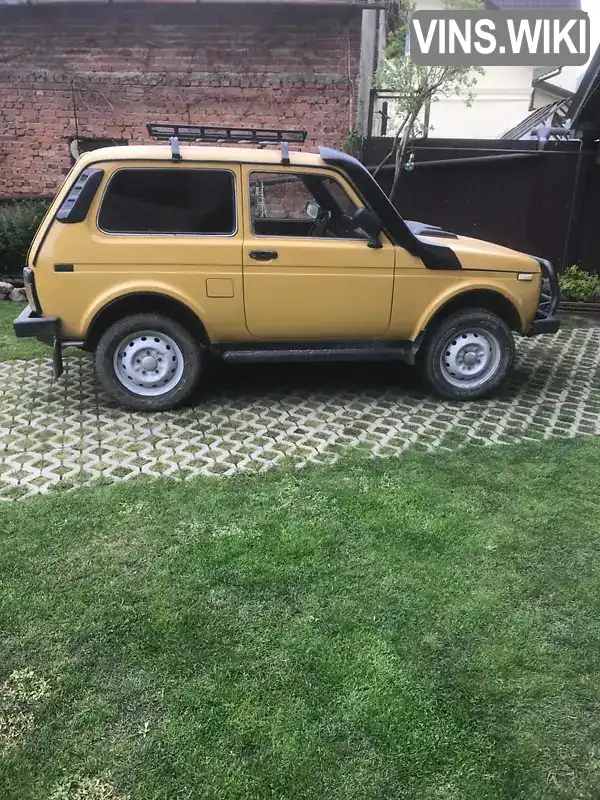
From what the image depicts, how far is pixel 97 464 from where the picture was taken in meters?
4.50

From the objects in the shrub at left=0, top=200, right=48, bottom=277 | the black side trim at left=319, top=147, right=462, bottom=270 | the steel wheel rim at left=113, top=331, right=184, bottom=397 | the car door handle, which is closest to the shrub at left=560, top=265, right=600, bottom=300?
the black side trim at left=319, top=147, right=462, bottom=270

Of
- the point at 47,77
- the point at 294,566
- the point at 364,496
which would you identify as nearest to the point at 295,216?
the point at 364,496

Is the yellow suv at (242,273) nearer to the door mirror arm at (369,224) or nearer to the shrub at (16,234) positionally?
the door mirror arm at (369,224)

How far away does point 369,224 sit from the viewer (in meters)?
5.16

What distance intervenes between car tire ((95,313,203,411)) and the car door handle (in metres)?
0.83

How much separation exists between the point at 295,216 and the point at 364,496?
8.53 ft

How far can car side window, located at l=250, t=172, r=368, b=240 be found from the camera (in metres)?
5.19

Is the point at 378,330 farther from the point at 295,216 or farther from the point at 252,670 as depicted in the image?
the point at 252,670

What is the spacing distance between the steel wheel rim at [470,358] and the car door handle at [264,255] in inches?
66.3

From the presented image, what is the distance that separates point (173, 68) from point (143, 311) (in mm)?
6384

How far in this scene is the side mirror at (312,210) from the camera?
551cm

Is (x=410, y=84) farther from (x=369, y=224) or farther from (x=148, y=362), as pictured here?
(x=148, y=362)

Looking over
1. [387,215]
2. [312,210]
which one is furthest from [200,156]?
[387,215]

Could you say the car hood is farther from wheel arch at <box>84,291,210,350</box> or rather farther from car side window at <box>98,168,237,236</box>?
wheel arch at <box>84,291,210,350</box>
